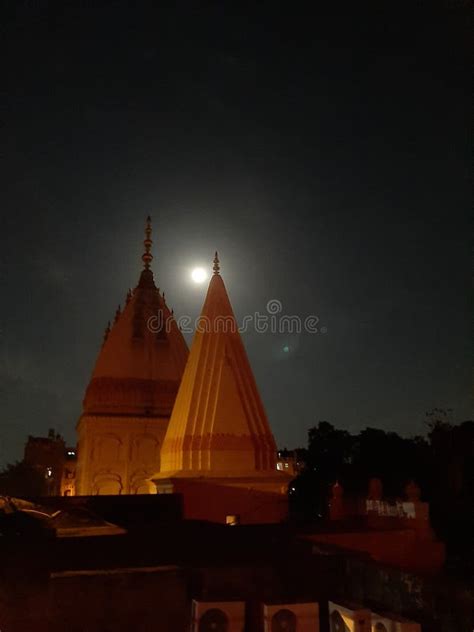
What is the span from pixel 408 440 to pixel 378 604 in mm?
23385

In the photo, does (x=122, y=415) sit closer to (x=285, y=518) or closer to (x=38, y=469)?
(x=285, y=518)

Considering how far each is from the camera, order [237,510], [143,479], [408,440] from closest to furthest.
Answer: [237,510] < [143,479] < [408,440]

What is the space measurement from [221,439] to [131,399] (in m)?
7.48

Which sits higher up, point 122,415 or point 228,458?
point 122,415

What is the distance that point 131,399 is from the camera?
1736cm

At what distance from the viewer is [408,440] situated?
2630cm

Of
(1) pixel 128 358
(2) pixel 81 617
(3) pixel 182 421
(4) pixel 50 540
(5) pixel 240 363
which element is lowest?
(2) pixel 81 617

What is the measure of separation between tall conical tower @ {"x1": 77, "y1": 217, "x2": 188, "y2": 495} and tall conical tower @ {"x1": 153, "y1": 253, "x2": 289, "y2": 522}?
5890 mm

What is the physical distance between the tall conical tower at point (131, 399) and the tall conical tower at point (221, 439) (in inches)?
232

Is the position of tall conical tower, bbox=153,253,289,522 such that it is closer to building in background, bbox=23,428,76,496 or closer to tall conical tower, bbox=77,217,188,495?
tall conical tower, bbox=77,217,188,495

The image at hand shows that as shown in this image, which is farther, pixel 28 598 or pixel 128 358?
pixel 128 358

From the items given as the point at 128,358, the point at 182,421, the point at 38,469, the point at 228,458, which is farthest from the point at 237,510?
the point at 38,469

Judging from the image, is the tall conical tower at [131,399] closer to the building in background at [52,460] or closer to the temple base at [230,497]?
the temple base at [230,497]

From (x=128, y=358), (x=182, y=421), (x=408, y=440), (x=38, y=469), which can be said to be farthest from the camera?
(x=38, y=469)
